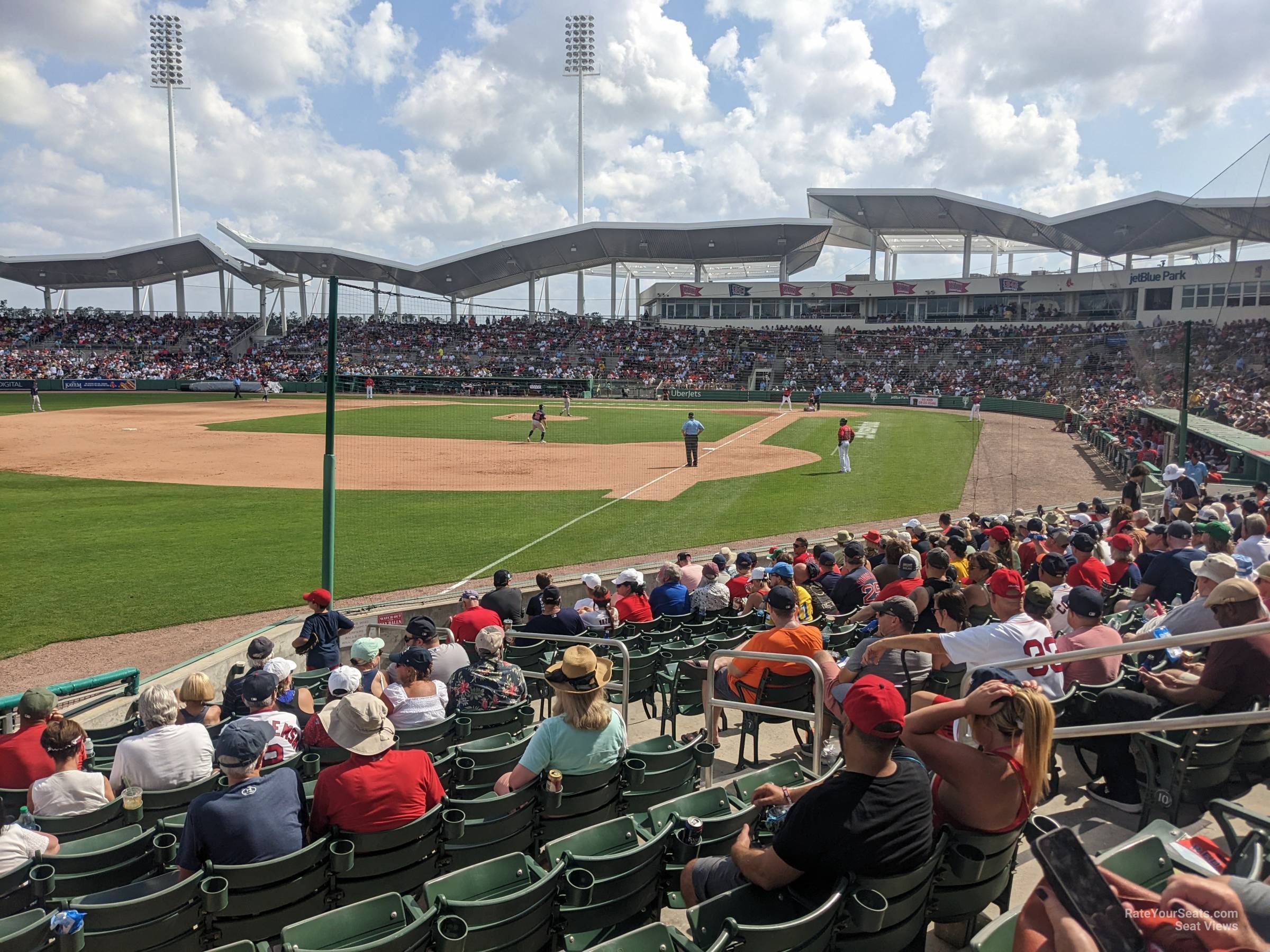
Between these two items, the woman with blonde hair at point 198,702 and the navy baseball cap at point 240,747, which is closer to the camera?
the navy baseball cap at point 240,747

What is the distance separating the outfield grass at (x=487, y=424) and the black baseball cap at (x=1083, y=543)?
90.0ft

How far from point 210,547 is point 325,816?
46.7 ft

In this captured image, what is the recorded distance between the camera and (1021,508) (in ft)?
64.1

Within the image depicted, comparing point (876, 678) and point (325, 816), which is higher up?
point (876, 678)

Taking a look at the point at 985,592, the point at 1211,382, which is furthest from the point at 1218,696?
the point at 1211,382

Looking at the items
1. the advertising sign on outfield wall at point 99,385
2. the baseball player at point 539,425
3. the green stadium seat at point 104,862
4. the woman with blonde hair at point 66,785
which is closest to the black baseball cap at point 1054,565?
the green stadium seat at point 104,862

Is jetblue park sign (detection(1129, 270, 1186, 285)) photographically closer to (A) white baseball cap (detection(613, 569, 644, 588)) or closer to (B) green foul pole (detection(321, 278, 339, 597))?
(A) white baseball cap (detection(613, 569, 644, 588))

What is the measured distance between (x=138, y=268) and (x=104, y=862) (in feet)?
282

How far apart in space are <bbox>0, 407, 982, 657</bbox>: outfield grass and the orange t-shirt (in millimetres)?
8478

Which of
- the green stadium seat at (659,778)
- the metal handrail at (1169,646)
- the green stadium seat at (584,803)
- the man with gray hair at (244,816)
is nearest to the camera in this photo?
the metal handrail at (1169,646)

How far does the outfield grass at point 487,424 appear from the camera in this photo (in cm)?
3709

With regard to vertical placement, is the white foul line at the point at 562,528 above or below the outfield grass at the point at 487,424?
below

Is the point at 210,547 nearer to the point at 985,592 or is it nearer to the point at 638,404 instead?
the point at 985,592

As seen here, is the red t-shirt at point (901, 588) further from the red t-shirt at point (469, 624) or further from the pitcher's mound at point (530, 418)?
the pitcher's mound at point (530, 418)
